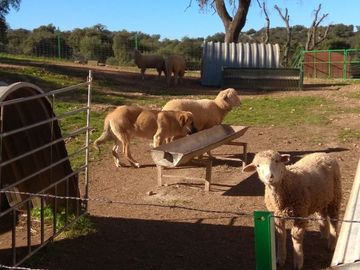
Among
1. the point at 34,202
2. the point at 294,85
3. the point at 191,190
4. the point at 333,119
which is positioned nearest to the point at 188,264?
the point at 34,202

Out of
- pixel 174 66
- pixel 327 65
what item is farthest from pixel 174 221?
pixel 327 65

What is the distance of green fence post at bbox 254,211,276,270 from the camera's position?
4371 millimetres

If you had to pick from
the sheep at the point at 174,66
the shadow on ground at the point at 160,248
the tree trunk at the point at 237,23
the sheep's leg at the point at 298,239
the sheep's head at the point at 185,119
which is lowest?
the shadow on ground at the point at 160,248

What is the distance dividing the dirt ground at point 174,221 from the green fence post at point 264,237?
61.2 inches

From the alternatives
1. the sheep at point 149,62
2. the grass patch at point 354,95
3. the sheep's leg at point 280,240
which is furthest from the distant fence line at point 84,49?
the sheep's leg at point 280,240

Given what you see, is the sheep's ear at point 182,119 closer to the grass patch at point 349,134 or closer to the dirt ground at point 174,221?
the dirt ground at point 174,221

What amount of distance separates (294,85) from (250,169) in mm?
19452

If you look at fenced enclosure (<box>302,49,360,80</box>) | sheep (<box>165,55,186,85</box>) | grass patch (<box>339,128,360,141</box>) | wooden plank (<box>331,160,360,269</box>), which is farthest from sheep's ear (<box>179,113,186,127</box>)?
fenced enclosure (<box>302,49,360,80</box>)

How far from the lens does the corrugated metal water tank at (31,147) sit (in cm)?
657

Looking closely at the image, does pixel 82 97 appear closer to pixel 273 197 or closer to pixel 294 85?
pixel 294 85

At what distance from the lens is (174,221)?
771 centimetres

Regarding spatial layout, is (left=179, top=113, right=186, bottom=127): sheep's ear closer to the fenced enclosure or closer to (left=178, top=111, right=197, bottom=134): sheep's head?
(left=178, top=111, right=197, bottom=134): sheep's head

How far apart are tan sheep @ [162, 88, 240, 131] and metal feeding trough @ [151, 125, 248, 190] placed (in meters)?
0.88

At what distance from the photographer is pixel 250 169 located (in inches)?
244
